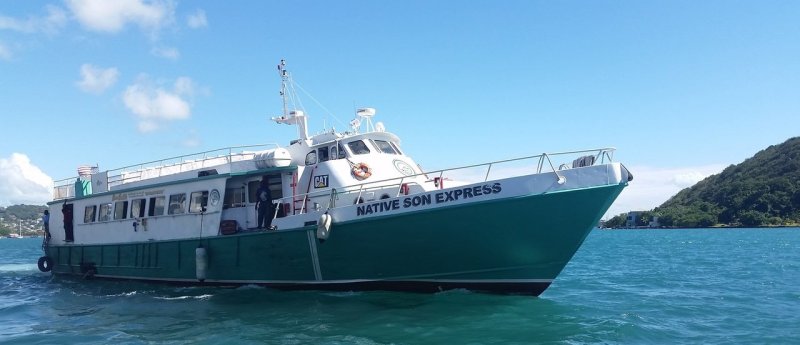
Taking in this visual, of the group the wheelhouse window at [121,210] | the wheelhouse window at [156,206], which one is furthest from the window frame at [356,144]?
the wheelhouse window at [121,210]

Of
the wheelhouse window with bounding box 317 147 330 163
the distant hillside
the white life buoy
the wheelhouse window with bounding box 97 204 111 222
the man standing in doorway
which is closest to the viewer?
the white life buoy

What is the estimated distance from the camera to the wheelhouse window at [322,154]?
1616 cm

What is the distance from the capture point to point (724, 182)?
11012 cm

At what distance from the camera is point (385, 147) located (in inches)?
656

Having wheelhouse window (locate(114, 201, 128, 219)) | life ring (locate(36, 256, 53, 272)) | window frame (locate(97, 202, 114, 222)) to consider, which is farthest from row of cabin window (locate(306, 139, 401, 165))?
→ life ring (locate(36, 256, 53, 272))

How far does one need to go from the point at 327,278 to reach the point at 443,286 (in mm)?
2891

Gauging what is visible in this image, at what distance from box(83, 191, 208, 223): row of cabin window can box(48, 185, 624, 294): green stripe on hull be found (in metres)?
2.01

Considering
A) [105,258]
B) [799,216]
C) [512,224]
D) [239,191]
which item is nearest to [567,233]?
[512,224]

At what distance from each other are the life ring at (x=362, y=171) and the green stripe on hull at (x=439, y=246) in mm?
1965

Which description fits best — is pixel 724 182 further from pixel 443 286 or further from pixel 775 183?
pixel 443 286

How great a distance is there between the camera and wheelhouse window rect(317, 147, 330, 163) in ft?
53.0

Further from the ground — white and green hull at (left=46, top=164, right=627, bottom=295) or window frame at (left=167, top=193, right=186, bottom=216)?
window frame at (left=167, top=193, right=186, bottom=216)

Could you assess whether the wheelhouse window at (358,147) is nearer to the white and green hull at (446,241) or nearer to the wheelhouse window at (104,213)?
the white and green hull at (446,241)

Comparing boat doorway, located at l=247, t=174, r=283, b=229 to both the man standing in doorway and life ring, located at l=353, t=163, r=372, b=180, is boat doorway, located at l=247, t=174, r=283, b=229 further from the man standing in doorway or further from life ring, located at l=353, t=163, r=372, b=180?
life ring, located at l=353, t=163, r=372, b=180
